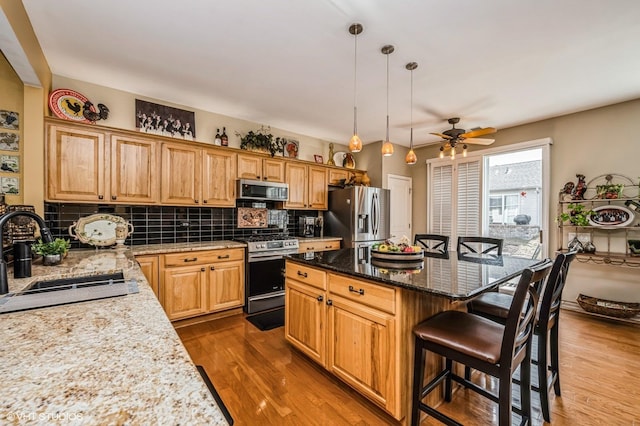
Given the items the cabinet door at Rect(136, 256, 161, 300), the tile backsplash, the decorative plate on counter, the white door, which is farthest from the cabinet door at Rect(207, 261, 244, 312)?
the white door

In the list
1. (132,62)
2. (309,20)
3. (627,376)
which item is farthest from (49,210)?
(627,376)

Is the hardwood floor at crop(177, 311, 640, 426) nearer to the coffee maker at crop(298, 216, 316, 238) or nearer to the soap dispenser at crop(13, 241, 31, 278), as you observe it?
the soap dispenser at crop(13, 241, 31, 278)

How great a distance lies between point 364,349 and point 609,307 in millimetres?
3297

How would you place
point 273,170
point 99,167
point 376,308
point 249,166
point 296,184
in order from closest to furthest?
1. point 376,308
2. point 99,167
3. point 249,166
4. point 273,170
5. point 296,184

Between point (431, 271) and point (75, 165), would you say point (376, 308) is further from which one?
point (75, 165)

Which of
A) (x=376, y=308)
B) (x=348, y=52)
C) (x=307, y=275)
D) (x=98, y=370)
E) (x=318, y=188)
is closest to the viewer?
(x=98, y=370)

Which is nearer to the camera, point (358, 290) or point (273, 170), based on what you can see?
point (358, 290)

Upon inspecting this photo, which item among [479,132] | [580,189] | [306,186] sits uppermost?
[479,132]

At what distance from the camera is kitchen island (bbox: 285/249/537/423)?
1588mm

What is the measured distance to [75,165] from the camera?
272 centimetres

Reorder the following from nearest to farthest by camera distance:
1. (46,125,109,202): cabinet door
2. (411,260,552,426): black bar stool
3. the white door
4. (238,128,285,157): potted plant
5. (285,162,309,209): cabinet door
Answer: (411,260,552,426): black bar stool → (46,125,109,202): cabinet door → (238,128,285,157): potted plant → (285,162,309,209): cabinet door → the white door

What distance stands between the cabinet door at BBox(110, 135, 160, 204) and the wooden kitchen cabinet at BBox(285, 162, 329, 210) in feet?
5.64

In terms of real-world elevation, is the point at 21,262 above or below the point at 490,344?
above

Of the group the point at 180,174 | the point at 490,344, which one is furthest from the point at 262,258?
the point at 490,344
